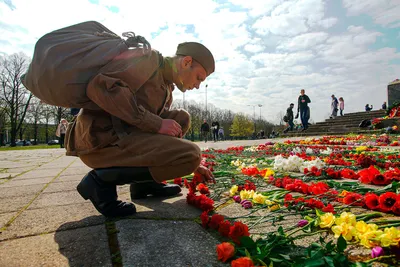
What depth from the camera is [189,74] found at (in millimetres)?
2043

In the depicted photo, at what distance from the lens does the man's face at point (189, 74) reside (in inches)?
79.3

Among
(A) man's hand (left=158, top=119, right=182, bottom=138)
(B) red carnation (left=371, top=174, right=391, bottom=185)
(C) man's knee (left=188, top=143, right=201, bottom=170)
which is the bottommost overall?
(B) red carnation (left=371, top=174, right=391, bottom=185)

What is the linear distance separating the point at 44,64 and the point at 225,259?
59.4 inches

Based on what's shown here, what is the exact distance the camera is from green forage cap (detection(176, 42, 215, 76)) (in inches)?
79.6

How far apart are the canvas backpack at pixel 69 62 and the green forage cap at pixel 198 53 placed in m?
0.33

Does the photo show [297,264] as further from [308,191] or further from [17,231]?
[17,231]

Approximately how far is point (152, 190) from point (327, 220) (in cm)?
158

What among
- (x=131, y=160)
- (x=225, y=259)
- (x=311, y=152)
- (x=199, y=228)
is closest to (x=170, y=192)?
(x=131, y=160)

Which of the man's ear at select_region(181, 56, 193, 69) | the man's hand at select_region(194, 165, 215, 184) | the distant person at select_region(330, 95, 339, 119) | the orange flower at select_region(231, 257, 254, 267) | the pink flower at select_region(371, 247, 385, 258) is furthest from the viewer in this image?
the distant person at select_region(330, 95, 339, 119)

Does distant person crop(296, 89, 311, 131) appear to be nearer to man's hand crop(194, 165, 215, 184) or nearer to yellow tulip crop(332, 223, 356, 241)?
man's hand crop(194, 165, 215, 184)

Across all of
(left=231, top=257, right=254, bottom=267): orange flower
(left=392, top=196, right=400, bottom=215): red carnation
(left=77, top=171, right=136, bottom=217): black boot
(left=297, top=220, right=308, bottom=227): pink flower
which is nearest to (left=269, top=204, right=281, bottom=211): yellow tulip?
(left=297, top=220, right=308, bottom=227): pink flower

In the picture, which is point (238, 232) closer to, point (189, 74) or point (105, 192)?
point (105, 192)

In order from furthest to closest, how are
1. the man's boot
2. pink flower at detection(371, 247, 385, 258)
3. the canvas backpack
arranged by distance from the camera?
the man's boot, the canvas backpack, pink flower at detection(371, 247, 385, 258)

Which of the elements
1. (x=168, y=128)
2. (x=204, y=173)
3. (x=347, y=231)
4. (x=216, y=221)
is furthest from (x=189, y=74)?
(x=347, y=231)
